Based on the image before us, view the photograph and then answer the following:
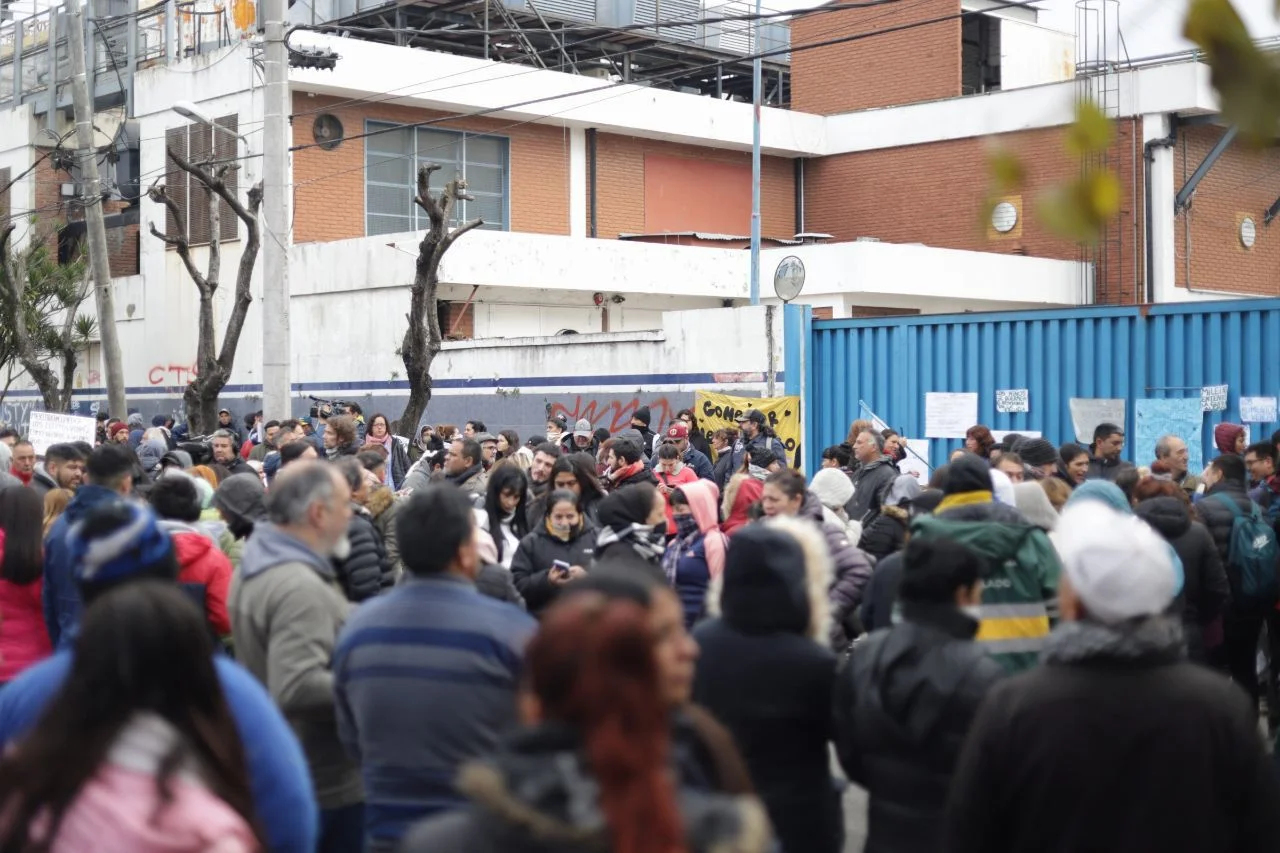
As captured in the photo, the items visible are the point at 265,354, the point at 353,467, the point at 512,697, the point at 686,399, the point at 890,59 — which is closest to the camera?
the point at 512,697

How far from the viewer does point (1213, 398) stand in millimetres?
15891

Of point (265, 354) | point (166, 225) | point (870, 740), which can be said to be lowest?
point (870, 740)

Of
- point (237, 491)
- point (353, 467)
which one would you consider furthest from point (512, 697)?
point (353, 467)

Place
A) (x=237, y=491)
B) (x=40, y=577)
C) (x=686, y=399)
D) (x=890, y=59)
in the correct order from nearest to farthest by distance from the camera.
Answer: (x=40, y=577) → (x=237, y=491) → (x=686, y=399) → (x=890, y=59)

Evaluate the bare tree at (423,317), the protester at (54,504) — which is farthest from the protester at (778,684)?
the bare tree at (423,317)

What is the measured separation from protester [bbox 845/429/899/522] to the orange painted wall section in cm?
2418

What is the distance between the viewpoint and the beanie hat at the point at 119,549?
3.92m

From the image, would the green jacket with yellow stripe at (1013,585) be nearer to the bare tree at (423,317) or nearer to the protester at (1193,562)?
the protester at (1193,562)

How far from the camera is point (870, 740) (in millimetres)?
4477

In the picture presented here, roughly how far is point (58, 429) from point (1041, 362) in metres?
10.6

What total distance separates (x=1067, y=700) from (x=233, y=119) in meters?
28.8

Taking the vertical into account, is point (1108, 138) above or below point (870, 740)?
above

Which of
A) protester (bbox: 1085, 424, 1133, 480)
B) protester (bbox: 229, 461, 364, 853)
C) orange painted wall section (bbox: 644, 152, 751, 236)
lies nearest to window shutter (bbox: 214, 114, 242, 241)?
orange painted wall section (bbox: 644, 152, 751, 236)

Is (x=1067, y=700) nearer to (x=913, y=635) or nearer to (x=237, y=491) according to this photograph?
(x=913, y=635)
